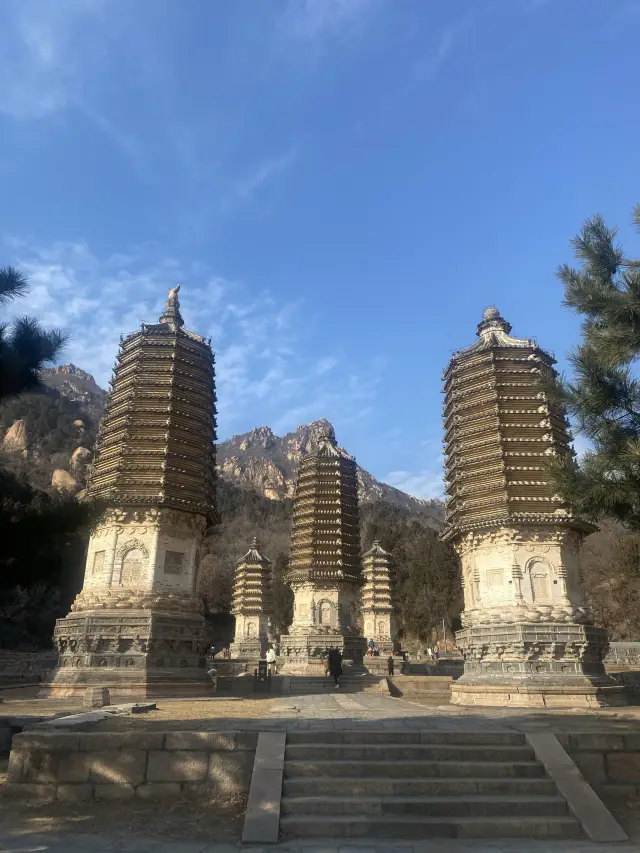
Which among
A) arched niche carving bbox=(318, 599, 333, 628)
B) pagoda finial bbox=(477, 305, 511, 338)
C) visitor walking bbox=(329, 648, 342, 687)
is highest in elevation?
pagoda finial bbox=(477, 305, 511, 338)

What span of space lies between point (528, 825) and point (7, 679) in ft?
121

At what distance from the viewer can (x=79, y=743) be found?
8.91m

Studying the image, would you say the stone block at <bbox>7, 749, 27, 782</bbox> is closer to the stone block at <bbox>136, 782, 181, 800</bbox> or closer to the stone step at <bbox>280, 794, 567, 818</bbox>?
the stone block at <bbox>136, 782, 181, 800</bbox>

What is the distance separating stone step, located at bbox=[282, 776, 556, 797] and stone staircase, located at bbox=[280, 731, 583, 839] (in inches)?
0.5

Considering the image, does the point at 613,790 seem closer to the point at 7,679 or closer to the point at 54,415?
the point at 7,679

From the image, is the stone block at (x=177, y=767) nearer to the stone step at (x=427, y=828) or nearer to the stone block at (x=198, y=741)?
the stone block at (x=198, y=741)

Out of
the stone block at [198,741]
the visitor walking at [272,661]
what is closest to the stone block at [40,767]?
the stone block at [198,741]

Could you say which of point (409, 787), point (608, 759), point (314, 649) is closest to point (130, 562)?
point (314, 649)

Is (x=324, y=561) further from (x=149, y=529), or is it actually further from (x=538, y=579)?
(x=538, y=579)

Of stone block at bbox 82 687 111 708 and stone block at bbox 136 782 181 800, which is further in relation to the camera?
stone block at bbox 82 687 111 708

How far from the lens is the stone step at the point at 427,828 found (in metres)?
7.61

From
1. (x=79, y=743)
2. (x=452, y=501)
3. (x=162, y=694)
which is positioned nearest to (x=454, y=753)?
(x=79, y=743)

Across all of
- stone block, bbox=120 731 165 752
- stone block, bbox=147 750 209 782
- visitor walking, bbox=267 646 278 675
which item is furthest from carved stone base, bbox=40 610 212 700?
stone block, bbox=147 750 209 782

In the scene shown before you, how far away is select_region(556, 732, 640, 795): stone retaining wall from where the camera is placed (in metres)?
8.92
